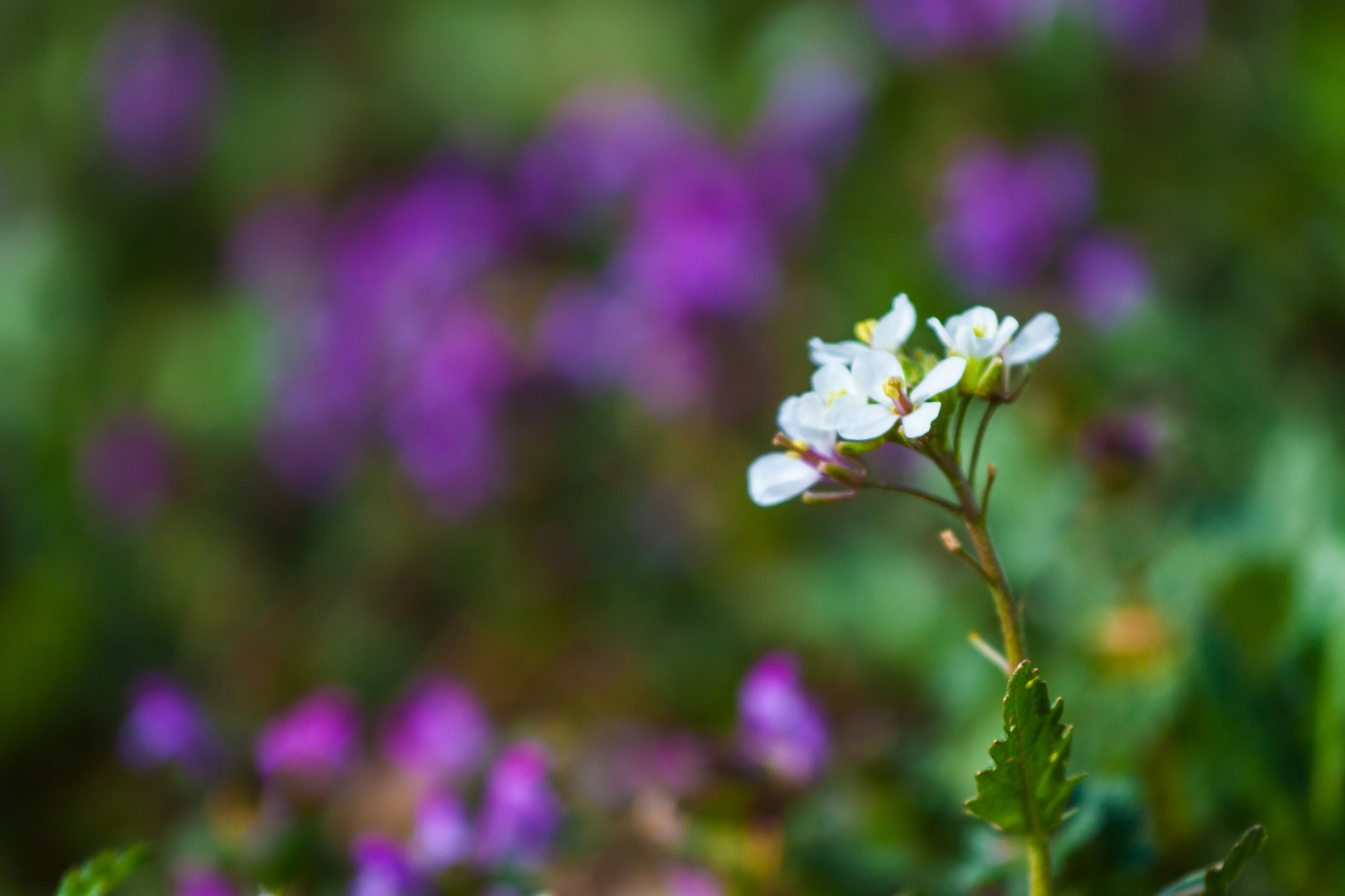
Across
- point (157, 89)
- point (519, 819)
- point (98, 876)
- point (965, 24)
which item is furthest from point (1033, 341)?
point (157, 89)

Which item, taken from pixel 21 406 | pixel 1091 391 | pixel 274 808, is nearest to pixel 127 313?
pixel 21 406

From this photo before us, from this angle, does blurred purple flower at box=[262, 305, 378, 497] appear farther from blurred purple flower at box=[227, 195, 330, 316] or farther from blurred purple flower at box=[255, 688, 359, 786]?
blurred purple flower at box=[255, 688, 359, 786]

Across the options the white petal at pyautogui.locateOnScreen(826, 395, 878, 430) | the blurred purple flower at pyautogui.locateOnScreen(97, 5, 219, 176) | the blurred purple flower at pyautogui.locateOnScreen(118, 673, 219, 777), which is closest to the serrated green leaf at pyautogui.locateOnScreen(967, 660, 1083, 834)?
the white petal at pyautogui.locateOnScreen(826, 395, 878, 430)

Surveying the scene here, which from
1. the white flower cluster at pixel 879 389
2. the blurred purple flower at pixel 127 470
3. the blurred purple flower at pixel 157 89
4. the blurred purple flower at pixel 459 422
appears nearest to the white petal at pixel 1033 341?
the white flower cluster at pixel 879 389

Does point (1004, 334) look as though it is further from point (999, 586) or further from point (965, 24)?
point (965, 24)

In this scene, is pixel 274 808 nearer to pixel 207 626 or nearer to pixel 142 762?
pixel 142 762

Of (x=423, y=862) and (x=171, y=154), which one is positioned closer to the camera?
(x=423, y=862)
